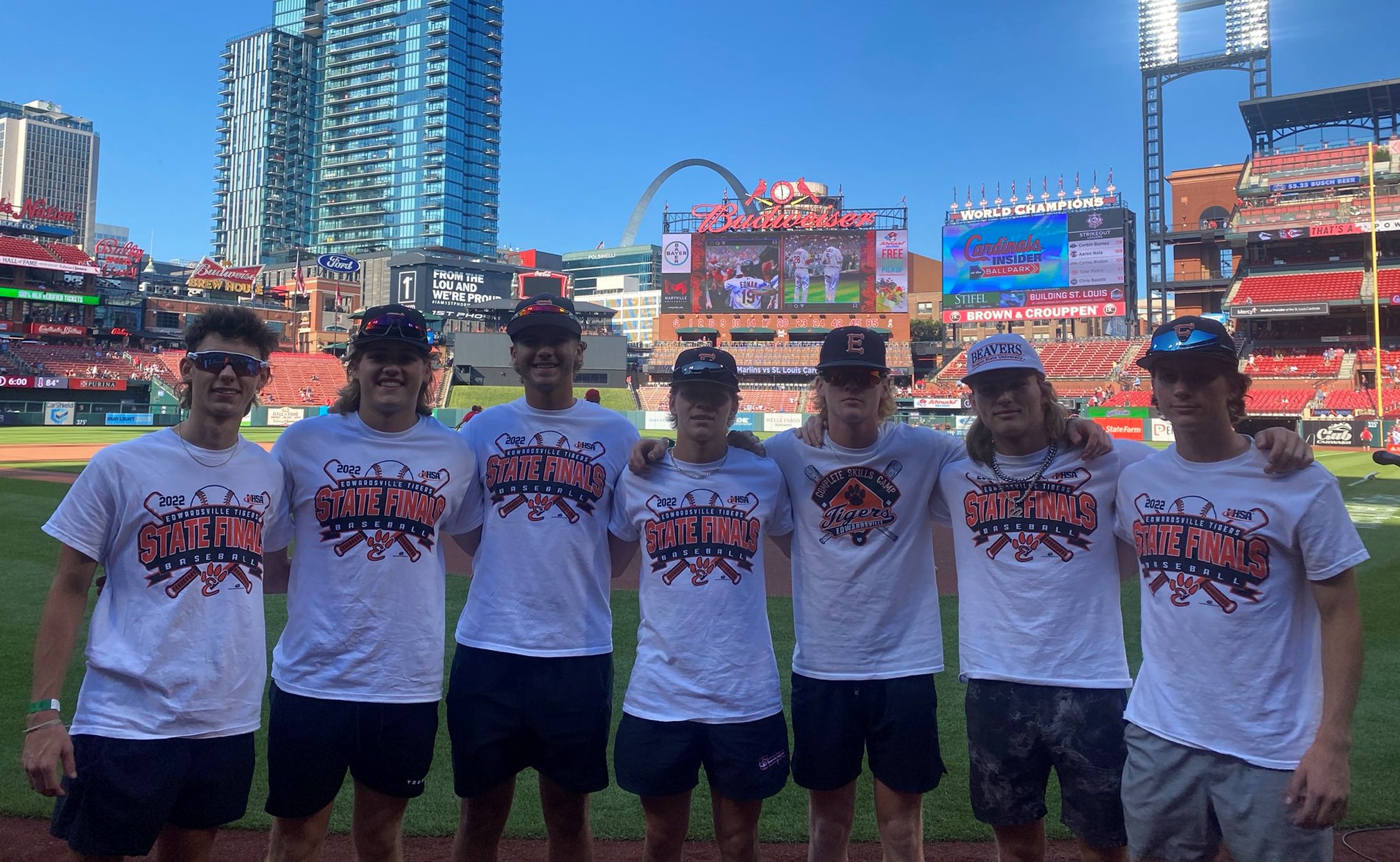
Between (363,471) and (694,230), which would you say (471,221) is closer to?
(694,230)

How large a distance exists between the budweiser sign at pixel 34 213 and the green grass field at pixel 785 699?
64472mm

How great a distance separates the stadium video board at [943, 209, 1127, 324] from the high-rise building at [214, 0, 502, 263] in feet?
236

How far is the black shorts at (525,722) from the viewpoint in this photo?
11.4 feet

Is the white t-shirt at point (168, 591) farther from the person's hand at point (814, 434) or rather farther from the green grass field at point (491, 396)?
the green grass field at point (491, 396)

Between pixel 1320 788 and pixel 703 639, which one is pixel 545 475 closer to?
pixel 703 639

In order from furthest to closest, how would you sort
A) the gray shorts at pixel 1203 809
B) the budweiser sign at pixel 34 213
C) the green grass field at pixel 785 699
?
the budweiser sign at pixel 34 213
the green grass field at pixel 785 699
the gray shorts at pixel 1203 809

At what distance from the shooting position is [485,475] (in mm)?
3770

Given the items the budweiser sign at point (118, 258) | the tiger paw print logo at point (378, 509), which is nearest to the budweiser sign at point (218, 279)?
the budweiser sign at point (118, 258)

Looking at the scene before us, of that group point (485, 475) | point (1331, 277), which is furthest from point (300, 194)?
point (485, 475)

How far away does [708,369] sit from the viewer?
355cm

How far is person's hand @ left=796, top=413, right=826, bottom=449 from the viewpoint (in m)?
3.81

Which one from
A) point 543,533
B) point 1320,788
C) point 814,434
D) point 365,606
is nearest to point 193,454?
point 365,606

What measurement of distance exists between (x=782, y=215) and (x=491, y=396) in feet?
74.4

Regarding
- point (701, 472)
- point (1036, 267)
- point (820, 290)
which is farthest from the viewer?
point (820, 290)
